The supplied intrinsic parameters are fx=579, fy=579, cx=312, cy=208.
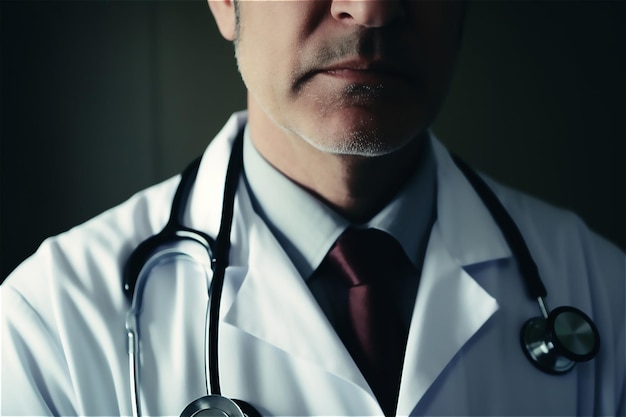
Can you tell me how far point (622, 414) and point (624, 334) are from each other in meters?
0.11

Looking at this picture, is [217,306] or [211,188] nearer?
[217,306]

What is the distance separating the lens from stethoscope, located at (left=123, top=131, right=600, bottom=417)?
650 mm

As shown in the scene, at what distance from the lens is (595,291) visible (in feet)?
2.77

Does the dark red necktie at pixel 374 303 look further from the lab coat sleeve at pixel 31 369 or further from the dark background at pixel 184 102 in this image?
the dark background at pixel 184 102

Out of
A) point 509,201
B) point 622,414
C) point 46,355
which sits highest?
point 509,201

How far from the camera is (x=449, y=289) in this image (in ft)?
2.49

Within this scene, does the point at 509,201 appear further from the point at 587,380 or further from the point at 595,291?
the point at 587,380

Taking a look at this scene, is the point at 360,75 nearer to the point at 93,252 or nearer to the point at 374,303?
the point at 374,303

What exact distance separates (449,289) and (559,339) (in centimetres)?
14

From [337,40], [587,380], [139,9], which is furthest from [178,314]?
[139,9]

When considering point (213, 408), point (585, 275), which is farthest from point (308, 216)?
point (585, 275)

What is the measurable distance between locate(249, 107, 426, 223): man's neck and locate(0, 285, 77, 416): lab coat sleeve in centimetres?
38

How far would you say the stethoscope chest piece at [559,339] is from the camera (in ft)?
2.29

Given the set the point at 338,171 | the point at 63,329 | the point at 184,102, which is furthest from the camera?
the point at 184,102
